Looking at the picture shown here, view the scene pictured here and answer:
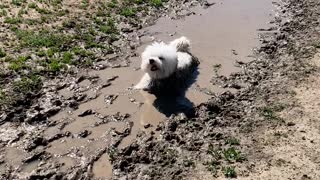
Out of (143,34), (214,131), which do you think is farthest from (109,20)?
(214,131)

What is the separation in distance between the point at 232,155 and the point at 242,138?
0.75 m

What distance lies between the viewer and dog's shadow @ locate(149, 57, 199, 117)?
1057 centimetres

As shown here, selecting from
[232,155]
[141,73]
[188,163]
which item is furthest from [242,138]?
[141,73]

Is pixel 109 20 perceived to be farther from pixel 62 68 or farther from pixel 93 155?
pixel 93 155

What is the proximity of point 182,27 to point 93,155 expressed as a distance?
280 inches

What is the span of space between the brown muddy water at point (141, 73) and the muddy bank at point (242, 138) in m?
0.47

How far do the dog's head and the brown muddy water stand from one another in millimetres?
688

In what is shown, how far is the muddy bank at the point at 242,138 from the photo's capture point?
335 inches

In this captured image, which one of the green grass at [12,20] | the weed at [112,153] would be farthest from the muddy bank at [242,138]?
the green grass at [12,20]

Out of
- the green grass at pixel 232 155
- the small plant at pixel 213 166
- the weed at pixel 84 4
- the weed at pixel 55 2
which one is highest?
the weed at pixel 55 2

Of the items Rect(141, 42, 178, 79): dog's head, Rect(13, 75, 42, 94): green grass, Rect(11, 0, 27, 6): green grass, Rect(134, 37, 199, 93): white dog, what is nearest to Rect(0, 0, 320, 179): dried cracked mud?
Rect(13, 75, 42, 94): green grass

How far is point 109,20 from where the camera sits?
14523mm

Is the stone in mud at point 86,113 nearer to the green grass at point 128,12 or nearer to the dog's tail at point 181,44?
the dog's tail at point 181,44

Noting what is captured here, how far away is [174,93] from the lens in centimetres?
1121
